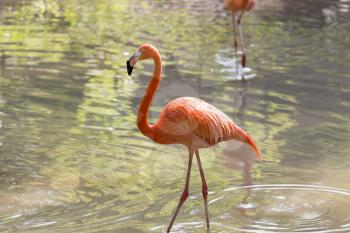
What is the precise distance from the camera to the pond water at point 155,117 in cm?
419

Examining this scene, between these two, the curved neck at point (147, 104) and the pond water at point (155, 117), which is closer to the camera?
the curved neck at point (147, 104)

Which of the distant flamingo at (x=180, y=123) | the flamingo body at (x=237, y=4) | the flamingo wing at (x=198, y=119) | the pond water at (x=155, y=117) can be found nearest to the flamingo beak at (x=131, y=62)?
the distant flamingo at (x=180, y=123)

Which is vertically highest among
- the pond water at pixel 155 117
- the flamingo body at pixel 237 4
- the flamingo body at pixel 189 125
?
the flamingo body at pixel 237 4

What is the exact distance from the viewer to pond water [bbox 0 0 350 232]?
419 centimetres

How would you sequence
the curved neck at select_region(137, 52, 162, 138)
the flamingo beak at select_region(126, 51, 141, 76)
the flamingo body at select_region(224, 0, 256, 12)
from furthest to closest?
the flamingo body at select_region(224, 0, 256, 12), the curved neck at select_region(137, 52, 162, 138), the flamingo beak at select_region(126, 51, 141, 76)

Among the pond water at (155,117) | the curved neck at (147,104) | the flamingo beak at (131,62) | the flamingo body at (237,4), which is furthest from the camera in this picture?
the flamingo body at (237,4)

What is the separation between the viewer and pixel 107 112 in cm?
609

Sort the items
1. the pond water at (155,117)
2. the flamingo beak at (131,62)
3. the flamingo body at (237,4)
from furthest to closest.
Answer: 1. the flamingo body at (237,4)
2. the pond water at (155,117)
3. the flamingo beak at (131,62)

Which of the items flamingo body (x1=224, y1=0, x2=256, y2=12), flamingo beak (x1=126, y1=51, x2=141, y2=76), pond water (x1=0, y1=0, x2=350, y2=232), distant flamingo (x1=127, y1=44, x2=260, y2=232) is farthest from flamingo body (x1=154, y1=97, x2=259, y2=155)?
flamingo body (x1=224, y1=0, x2=256, y2=12)

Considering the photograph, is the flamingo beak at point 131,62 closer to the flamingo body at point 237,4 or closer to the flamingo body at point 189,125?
the flamingo body at point 189,125

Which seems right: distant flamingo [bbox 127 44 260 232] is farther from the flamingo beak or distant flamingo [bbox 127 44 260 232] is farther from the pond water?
the pond water

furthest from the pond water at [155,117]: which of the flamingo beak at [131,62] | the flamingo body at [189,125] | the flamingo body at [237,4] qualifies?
the flamingo beak at [131,62]

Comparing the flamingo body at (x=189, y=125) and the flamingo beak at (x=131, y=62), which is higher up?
the flamingo beak at (x=131, y=62)

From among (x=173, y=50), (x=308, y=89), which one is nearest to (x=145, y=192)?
(x=308, y=89)
